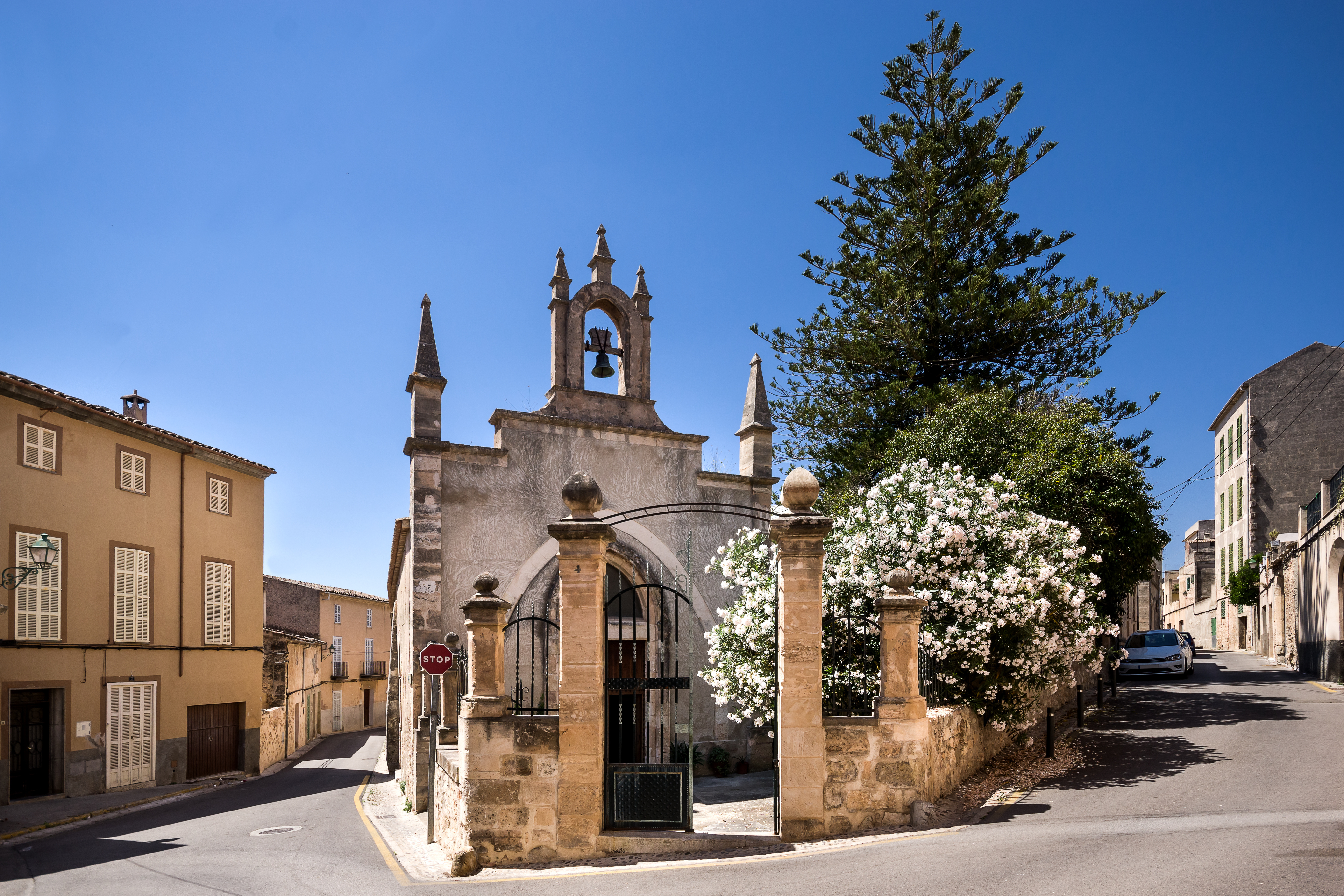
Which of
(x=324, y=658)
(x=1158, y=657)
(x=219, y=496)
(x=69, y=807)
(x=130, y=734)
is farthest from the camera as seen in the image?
(x=324, y=658)

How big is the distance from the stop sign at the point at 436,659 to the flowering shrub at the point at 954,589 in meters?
3.77

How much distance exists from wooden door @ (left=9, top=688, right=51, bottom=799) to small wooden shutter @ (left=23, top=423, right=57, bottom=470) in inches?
170

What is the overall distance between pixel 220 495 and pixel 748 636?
17.6m

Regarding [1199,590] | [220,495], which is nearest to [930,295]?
[220,495]

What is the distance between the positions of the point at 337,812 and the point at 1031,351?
738 inches

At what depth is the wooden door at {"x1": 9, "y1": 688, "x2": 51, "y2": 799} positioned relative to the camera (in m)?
17.4

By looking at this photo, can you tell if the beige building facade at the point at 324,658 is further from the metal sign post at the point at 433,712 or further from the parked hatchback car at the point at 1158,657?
the parked hatchback car at the point at 1158,657

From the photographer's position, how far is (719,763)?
15.8 metres

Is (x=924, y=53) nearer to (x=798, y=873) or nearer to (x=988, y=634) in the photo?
(x=988, y=634)

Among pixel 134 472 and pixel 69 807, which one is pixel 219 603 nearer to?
pixel 134 472

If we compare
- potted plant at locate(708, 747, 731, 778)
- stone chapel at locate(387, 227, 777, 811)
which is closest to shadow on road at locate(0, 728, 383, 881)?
stone chapel at locate(387, 227, 777, 811)

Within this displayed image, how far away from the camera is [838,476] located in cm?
2350

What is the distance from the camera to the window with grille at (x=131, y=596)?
19.9 meters

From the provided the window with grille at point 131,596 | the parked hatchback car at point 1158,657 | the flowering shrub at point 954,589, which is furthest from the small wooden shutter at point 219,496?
the parked hatchback car at point 1158,657
